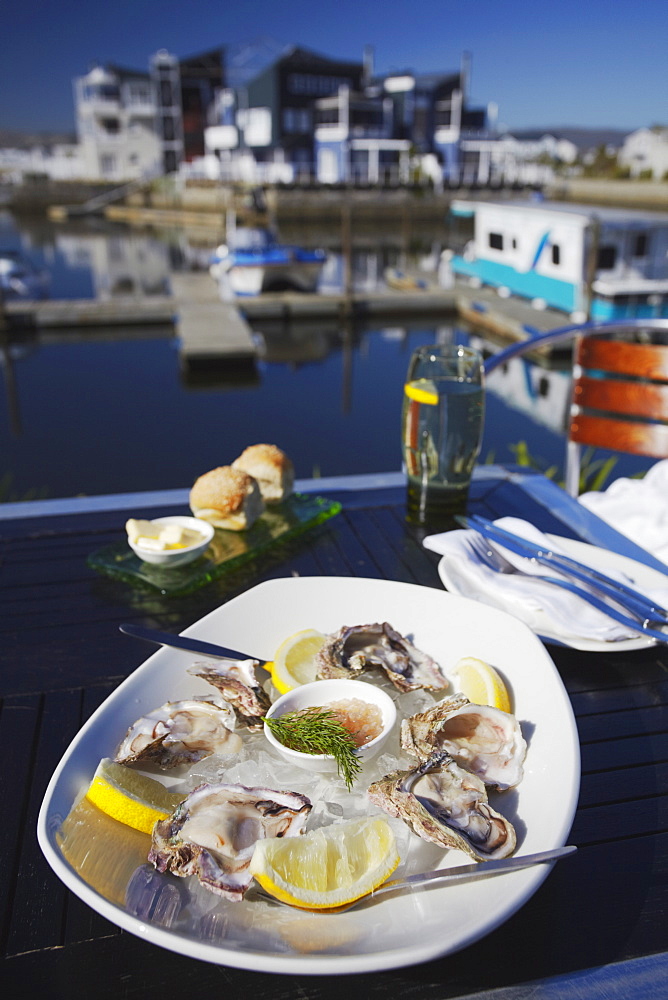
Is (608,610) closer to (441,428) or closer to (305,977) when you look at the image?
(441,428)

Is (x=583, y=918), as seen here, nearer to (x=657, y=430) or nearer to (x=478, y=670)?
(x=478, y=670)

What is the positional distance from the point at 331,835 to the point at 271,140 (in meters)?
48.6

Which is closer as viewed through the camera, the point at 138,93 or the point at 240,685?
the point at 240,685

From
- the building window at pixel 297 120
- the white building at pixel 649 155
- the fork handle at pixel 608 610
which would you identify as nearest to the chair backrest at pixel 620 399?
the fork handle at pixel 608 610

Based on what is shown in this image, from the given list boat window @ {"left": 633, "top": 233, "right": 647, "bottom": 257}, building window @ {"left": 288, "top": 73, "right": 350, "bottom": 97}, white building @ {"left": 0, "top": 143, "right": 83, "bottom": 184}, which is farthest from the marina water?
white building @ {"left": 0, "top": 143, "right": 83, "bottom": 184}

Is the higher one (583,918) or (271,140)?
(271,140)

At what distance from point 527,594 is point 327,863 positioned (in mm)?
735

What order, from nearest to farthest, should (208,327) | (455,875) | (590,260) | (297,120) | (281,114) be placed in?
(455,875)
(590,260)
(208,327)
(281,114)
(297,120)

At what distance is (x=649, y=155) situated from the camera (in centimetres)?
4750

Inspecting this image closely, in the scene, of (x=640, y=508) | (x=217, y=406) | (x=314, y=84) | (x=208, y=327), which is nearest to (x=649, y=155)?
(x=314, y=84)

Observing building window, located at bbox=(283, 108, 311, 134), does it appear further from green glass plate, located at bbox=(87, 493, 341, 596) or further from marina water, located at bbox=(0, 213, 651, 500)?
green glass plate, located at bbox=(87, 493, 341, 596)

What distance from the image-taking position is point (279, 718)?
968mm

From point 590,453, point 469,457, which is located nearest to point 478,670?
point 469,457

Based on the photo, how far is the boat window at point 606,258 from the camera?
534 inches
